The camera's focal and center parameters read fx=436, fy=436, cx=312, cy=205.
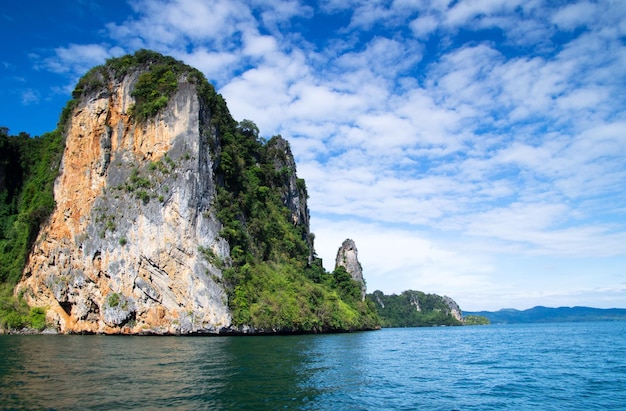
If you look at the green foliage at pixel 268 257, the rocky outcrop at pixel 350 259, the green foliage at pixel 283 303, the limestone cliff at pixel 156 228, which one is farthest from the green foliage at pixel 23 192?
the rocky outcrop at pixel 350 259

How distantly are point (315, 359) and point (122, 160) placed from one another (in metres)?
38.4

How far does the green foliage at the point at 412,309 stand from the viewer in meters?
172

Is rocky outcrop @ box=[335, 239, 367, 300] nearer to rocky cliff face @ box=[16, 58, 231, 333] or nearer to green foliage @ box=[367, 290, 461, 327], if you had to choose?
rocky cliff face @ box=[16, 58, 231, 333]

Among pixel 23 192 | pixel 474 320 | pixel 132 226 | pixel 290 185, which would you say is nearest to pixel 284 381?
pixel 132 226

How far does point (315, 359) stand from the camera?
26.3 metres

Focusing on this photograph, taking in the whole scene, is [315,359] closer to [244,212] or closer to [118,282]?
[118,282]

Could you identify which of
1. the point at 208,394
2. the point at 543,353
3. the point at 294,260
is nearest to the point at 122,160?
the point at 294,260

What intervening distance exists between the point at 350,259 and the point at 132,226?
64.8 m

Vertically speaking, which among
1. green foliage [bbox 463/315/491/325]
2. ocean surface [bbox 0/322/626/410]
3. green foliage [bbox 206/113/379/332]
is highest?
green foliage [bbox 206/113/379/332]

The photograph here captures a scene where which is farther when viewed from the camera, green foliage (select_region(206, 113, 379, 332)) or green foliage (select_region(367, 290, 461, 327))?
green foliage (select_region(367, 290, 461, 327))

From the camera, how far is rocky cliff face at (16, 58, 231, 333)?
44.7m

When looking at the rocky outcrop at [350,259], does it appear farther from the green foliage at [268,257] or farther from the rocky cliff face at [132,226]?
the rocky cliff face at [132,226]

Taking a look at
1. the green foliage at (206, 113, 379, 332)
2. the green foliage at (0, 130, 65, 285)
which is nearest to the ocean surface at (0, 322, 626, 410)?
the green foliage at (206, 113, 379, 332)

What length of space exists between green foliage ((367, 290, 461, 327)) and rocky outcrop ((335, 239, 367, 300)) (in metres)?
62.2
